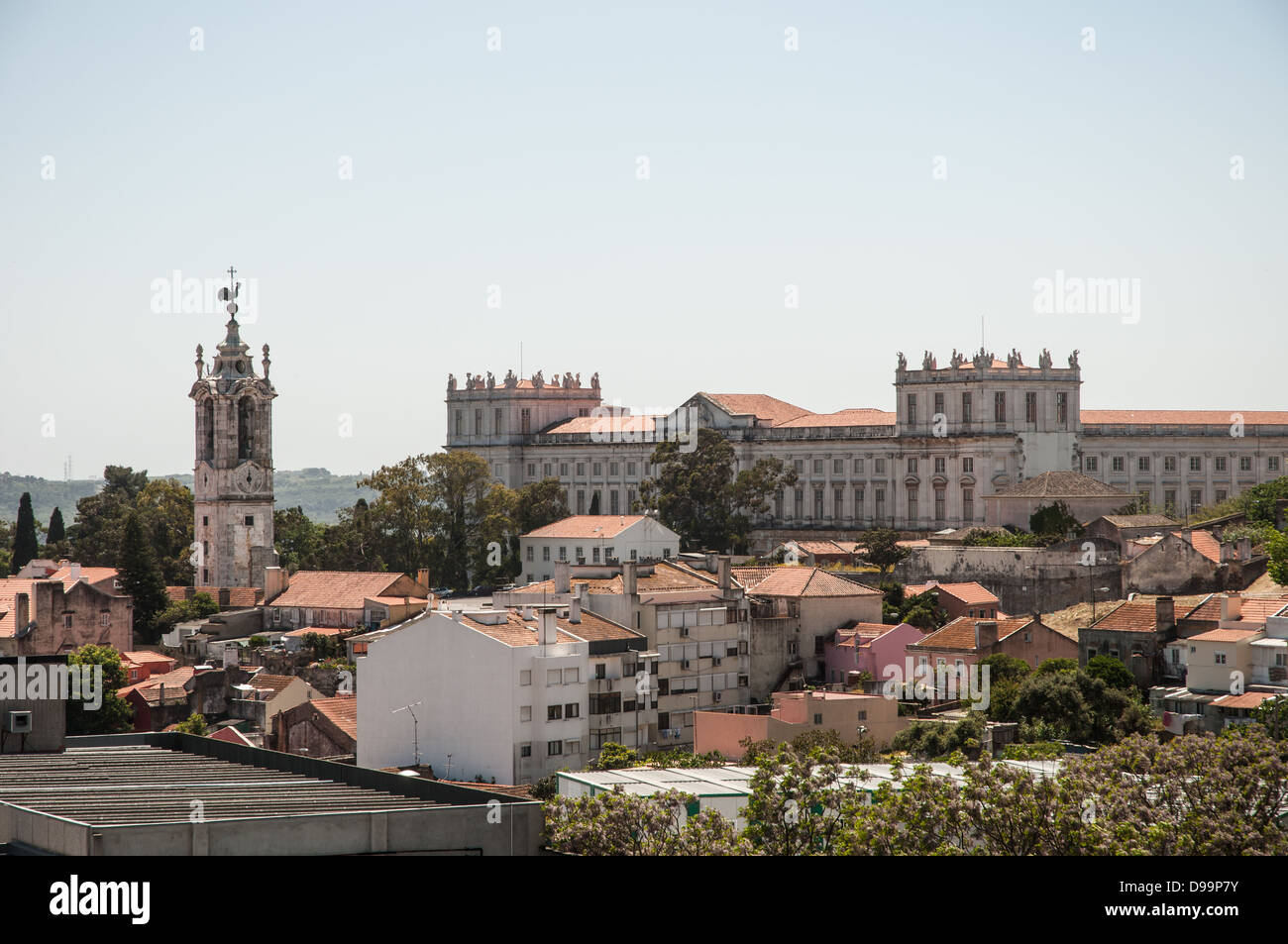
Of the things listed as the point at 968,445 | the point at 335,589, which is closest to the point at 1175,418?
the point at 968,445

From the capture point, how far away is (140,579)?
257ft

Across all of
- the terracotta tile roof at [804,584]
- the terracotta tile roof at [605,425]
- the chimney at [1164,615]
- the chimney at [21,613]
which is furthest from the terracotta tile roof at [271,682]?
the terracotta tile roof at [605,425]

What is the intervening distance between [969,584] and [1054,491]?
986 centimetres

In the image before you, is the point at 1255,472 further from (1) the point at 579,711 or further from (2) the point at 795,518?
(1) the point at 579,711

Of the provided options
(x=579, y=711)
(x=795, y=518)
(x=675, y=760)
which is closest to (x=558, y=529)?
(x=795, y=518)

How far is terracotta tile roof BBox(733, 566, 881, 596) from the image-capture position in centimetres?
6397

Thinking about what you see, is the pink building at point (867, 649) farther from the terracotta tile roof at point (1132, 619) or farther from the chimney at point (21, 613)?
the chimney at point (21, 613)

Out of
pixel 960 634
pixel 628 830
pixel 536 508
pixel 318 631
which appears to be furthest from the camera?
pixel 536 508

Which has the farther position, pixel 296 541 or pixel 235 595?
pixel 296 541

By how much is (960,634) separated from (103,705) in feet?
86.4

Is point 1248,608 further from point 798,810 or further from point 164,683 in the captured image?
point 164,683

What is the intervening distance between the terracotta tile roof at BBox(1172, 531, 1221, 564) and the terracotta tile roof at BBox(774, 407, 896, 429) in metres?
28.2

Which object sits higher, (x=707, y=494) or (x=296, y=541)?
(x=707, y=494)
